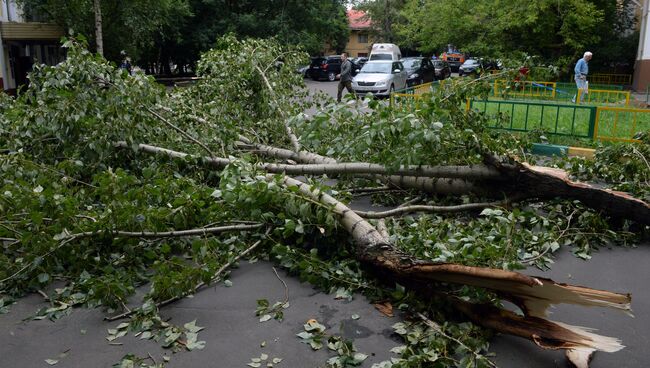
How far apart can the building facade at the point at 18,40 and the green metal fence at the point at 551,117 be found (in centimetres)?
1659

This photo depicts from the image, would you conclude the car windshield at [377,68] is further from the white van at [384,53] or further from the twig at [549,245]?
the twig at [549,245]

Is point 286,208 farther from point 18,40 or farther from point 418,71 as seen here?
point 418,71

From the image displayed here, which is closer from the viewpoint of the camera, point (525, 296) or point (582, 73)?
point (525, 296)

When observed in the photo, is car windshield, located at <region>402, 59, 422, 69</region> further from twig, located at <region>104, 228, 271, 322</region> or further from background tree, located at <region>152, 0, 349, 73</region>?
twig, located at <region>104, 228, 271, 322</region>

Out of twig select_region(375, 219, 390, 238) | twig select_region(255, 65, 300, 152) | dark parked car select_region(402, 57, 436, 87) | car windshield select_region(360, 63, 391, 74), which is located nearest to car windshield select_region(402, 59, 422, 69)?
dark parked car select_region(402, 57, 436, 87)

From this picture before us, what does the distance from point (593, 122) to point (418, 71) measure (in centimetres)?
1763

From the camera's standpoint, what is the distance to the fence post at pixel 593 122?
10.2 meters

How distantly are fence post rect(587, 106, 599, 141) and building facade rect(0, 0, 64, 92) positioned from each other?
18030mm

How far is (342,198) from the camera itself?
18.2 ft

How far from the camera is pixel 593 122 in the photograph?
1026cm

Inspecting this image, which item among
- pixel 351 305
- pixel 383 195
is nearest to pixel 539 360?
pixel 351 305

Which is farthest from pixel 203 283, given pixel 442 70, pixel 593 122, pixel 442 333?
pixel 442 70

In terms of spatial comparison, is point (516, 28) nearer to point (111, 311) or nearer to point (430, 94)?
point (430, 94)

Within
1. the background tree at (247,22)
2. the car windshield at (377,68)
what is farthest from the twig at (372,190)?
the background tree at (247,22)
